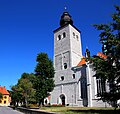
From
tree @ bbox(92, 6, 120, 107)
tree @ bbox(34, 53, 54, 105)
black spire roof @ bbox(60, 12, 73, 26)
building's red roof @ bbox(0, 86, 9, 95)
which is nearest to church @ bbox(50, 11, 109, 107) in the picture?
black spire roof @ bbox(60, 12, 73, 26)

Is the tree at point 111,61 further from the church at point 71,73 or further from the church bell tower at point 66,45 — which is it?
the church bell tower at point 66,45

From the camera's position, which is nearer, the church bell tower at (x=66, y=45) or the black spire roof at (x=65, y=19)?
the church bell tower at (x=66, y=45)

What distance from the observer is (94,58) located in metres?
22.2

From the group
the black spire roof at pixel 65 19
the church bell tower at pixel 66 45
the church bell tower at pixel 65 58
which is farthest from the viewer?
the black spire roof at pixel 65 19

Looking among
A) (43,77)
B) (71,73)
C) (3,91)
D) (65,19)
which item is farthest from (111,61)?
(3,91)

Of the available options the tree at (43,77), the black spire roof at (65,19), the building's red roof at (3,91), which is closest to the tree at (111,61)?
the tree at (43,77)

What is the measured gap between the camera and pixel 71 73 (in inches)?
2002

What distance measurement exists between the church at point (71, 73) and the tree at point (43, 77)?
8.85 meters

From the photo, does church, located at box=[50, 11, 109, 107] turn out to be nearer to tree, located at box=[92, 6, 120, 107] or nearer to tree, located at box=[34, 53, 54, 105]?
tree, located at box=[34, 53, 54, 105]

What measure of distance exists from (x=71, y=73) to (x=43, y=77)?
11.9 m

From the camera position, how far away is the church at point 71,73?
44.7 m

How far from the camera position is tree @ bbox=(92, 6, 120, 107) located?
20.4 meters

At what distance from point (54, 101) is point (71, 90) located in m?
6.65

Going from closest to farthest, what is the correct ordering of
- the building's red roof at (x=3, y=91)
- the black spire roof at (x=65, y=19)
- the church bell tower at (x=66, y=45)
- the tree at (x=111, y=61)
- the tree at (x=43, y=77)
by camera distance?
the tree at (x=111, y=61)
the tree at (x=43, y=77)
the church bell tower at (x=66, y=45)
the black spire roof at (x=65, y=19)
the building's red roof at (x=3, y=91)
